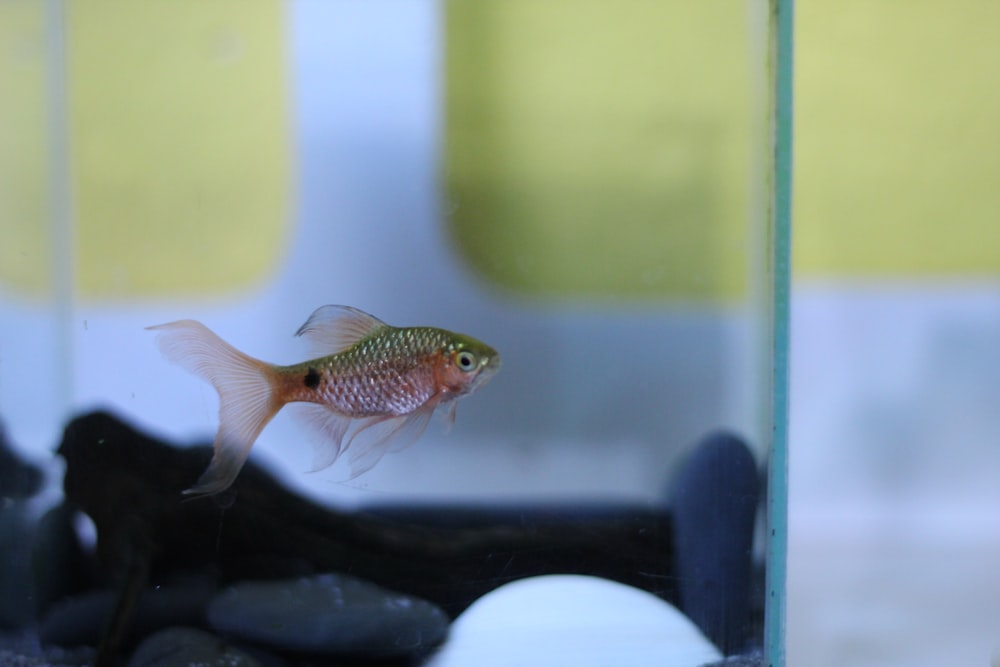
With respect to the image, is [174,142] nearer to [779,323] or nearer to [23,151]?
[23,151]

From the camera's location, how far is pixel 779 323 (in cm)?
63

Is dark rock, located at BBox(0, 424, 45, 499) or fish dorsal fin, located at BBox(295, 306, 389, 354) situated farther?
dark rock, located at BBox(0, 424, 45, 499)

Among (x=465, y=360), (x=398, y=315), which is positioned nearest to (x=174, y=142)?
(x=398, y=315)

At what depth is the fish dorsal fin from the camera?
63 centimetres

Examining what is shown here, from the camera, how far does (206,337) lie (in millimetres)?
620

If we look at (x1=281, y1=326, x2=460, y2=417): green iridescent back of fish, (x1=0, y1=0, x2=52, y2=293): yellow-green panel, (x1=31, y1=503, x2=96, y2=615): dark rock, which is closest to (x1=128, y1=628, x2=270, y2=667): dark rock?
(x1=31, y1=503, x2=96, y2=615): dark rock

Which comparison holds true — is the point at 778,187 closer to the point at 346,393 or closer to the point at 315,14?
the point at 346,393

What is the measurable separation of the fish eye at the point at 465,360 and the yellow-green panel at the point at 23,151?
19.8 inches

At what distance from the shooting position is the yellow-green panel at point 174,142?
2.55ft

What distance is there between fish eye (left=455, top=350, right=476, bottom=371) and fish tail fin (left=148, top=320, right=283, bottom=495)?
6.1 inches

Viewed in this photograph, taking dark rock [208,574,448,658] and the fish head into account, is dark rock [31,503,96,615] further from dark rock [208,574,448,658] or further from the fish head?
the fish head

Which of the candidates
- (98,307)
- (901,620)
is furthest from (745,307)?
(98,307)

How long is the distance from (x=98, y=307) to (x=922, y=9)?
1.02m

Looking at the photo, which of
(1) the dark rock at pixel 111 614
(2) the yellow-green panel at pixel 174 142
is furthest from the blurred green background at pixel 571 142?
(1) the dark rock at pixel 111 614
